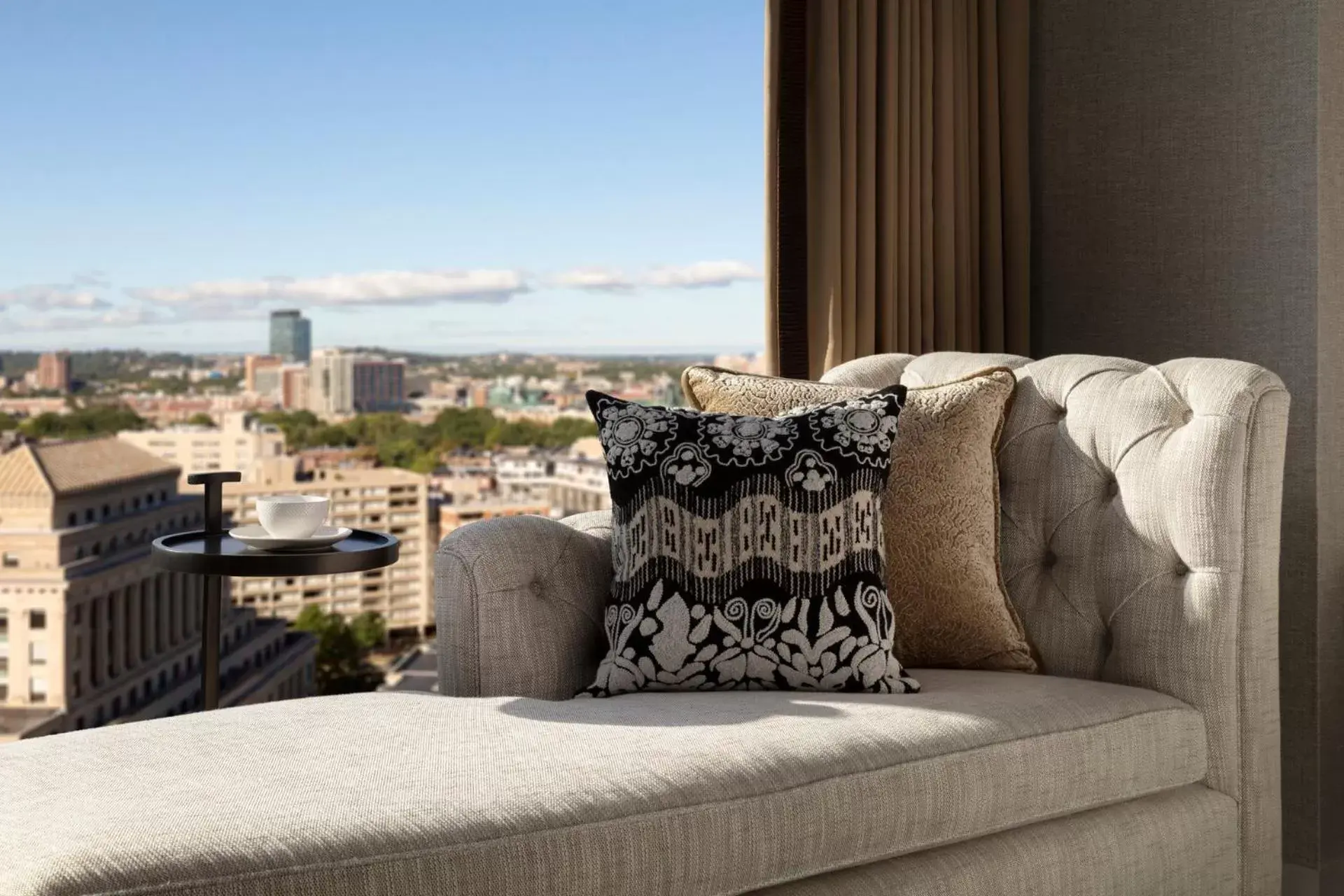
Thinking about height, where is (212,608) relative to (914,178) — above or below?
below

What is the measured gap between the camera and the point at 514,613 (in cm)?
183

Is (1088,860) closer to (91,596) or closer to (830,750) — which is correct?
(830,750)

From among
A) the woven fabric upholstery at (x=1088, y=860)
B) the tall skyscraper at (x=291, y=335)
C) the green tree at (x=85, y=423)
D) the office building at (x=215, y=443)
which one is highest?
the tall skyscraper at (x=291, y=335)

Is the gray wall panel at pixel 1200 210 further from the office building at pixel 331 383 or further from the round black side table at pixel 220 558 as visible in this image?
the office building at pixel 331 383

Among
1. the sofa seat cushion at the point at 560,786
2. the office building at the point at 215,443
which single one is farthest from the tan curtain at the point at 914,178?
the office building at the point at 215,443

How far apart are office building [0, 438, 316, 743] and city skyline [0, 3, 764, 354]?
48 centimetres

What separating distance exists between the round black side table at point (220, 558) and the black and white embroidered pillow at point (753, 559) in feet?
1.65

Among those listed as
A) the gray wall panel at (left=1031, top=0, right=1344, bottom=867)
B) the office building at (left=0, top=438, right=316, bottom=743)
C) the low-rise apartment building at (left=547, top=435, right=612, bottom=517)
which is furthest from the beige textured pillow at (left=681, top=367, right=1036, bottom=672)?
the low-rise apartment building at (left=547, top=435, right=612, bottom=517)

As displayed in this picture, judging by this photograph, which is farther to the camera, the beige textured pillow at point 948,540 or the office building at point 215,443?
the office building at point 215,443

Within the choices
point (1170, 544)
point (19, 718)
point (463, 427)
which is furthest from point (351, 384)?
point (1170, 544)

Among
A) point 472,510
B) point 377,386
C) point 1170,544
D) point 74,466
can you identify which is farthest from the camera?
point 377,386

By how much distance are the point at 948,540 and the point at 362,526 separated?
2437 millimetres

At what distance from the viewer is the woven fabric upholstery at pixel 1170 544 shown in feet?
6.19

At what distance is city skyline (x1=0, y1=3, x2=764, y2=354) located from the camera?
165 inches
